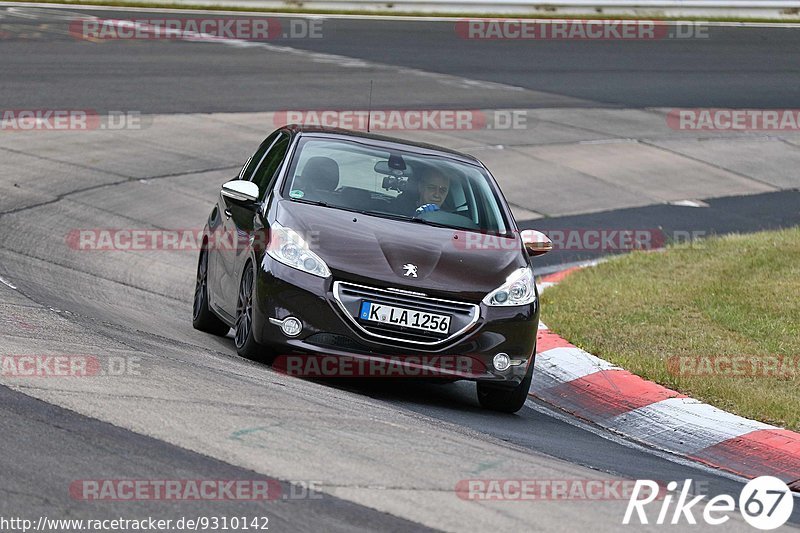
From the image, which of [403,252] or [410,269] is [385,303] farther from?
[403,252]

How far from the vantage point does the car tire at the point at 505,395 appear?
8.17 meters

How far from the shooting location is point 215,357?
8.07m

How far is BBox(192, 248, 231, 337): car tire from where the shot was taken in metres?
9.56

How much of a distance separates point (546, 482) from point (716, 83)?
20.5 metres

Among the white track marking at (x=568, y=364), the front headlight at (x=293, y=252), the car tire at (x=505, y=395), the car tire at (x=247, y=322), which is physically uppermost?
the front headlight at (x=293, y=252)

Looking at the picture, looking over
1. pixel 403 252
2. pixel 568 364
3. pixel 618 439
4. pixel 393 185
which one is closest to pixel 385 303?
pixel 403 252

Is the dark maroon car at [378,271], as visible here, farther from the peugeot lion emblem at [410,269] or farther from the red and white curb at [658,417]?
the red and white curb at [658,417]

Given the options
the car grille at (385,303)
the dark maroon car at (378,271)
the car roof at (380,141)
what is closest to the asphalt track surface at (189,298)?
the dark maroon car at (378,271)

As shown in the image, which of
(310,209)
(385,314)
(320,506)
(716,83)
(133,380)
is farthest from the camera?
(716,83)

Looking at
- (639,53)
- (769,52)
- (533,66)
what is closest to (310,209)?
(533,66)

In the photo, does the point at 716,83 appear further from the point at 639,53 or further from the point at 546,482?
the point at 546,482

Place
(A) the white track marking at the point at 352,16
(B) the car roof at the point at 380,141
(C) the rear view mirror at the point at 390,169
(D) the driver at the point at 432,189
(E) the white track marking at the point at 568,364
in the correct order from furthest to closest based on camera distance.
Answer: (A) the white track marking at the point at 352,16, (B) the car roof at the point at 380,141, (E) the white track marking at the point at 568,364, (C) the rear view mirror at the point at 390,169, (D) the driver at the point at 432,189

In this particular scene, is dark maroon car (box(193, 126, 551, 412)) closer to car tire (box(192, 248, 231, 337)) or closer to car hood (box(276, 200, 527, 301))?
car hood (box(276, 200, 527, 301))

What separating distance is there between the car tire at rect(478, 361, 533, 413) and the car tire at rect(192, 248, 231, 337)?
2.16 m
